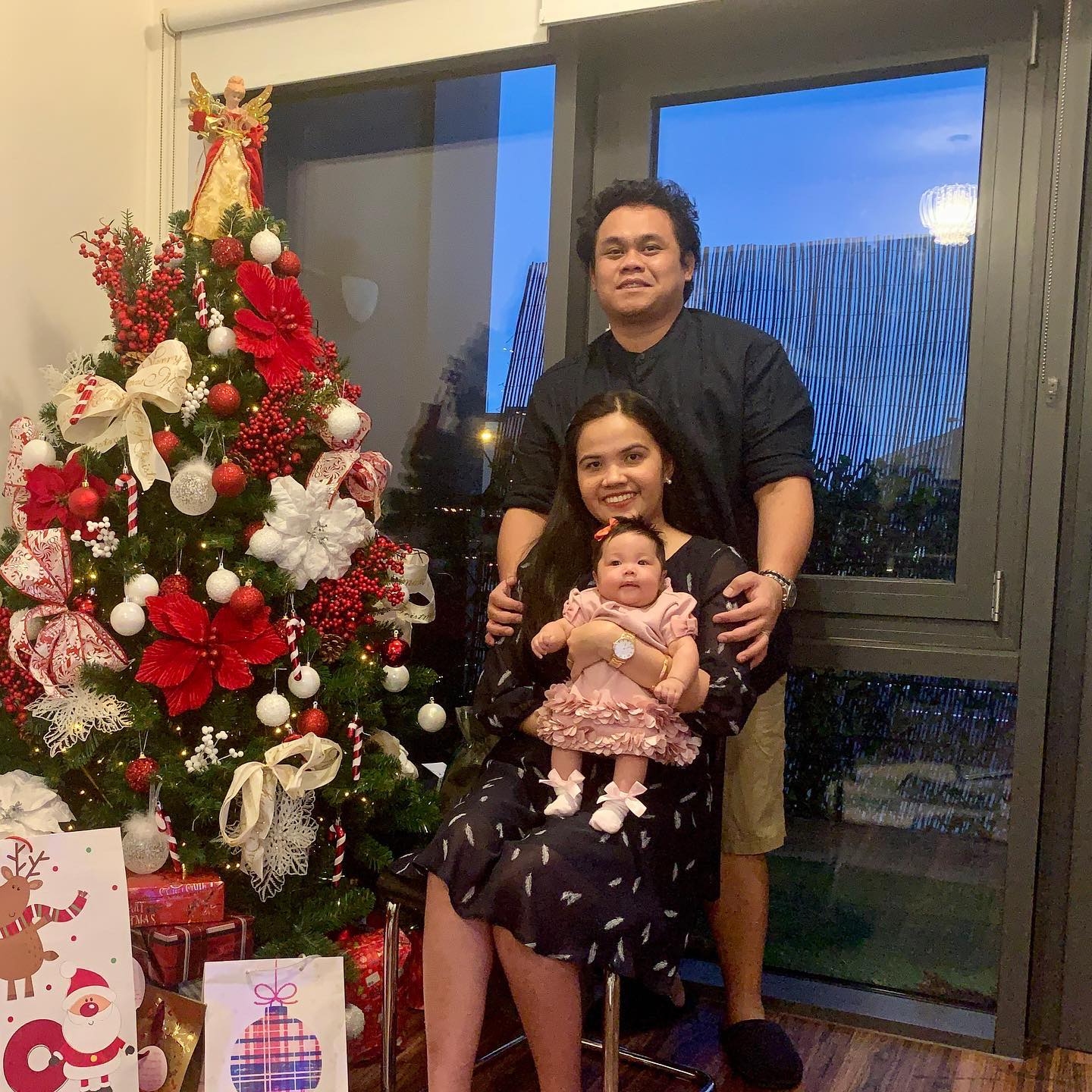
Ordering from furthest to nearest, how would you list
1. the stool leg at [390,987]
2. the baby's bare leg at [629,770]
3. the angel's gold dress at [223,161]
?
the angel's gold dress at [223,161] → the stool leg at [390,987] → the baby's bare leg at [629,770]

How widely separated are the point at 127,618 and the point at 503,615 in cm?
64

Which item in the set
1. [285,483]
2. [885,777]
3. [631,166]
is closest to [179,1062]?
[285,483]

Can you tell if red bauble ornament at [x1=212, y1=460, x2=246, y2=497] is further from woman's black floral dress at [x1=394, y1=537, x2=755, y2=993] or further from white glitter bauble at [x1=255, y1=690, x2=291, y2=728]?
woman's black floral dress at [x1=394, y1=537, x2=755, y2=993]

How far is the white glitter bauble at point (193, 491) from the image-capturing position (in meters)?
1.79

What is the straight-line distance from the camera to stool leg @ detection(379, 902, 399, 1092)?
1664 mm

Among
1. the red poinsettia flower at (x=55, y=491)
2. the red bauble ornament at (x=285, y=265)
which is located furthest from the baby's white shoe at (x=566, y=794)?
the red bauble ornament at (x=285, y=265)

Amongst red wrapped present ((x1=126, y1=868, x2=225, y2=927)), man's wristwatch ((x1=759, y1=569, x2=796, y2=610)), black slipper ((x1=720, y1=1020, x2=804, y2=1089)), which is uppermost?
man's wristwatch ((x1=759, y1=569, x2=796, y2=610))

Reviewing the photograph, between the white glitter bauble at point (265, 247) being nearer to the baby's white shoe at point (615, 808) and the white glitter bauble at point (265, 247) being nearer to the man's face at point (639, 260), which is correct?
the man's face at point (639, 260)

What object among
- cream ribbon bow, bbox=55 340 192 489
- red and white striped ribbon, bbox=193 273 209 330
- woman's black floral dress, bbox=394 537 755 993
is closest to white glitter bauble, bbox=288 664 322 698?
woman's black floral dress, bbox=394 537 755 993

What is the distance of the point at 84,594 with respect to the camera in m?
1.87

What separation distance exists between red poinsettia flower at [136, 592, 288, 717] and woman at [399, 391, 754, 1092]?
0.43 m

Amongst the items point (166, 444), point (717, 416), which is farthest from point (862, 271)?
point (166, 444)

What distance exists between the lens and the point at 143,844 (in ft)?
5.90

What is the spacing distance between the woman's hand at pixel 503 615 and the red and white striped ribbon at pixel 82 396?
2.64ft
